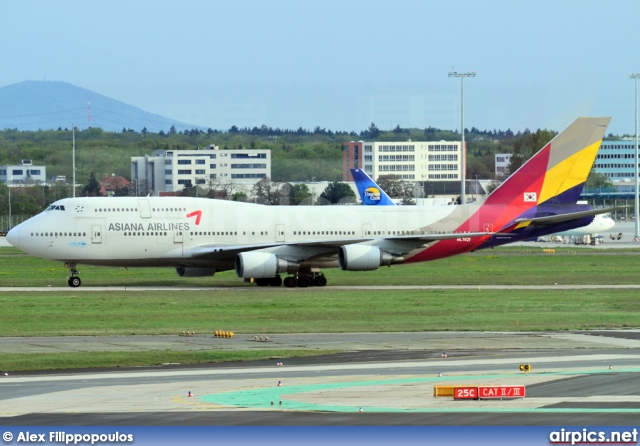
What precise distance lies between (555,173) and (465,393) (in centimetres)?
3763

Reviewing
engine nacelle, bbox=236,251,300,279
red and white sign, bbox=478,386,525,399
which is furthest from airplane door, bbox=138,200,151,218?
red and white sign, bbox=478,386,525,399

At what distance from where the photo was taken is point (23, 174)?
158750 mm

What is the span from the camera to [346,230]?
57.6 metres

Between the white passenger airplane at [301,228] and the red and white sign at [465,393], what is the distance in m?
31.2

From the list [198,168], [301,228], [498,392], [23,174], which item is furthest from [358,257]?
[23,174]

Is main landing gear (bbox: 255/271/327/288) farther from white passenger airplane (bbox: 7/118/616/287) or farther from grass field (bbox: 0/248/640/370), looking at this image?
grass field (bbox: 0/248/640/370)

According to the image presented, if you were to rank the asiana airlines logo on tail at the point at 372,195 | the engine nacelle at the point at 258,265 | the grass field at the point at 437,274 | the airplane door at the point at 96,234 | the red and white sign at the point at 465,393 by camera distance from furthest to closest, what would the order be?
the asiana airlines logo on tail at the point at 372,195 < the grass field at the point at 437,274 < the airplane door at the point at 96,234 < the engine nacelle at the point at 258,265 < the red and white sign at the point at 465,393

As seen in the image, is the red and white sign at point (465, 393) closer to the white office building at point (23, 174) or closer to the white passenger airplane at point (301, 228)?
the white passenger airplane at point (301, 228)

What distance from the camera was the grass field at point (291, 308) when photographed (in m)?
37.7

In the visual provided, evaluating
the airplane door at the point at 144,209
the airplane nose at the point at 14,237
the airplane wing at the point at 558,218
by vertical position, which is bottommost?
the airplane nose at the point at 14,237

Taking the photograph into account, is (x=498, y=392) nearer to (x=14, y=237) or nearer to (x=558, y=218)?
(x=558, y=218)

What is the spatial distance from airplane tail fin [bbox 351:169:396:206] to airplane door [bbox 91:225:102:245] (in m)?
36.3

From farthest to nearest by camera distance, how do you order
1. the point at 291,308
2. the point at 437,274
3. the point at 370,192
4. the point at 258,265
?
the point at 370,192, the point at 437,274, the point at 258,265, the point at 291,308

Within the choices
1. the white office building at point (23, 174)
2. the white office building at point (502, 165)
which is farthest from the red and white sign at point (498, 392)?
the white office building at point (23, 174)
